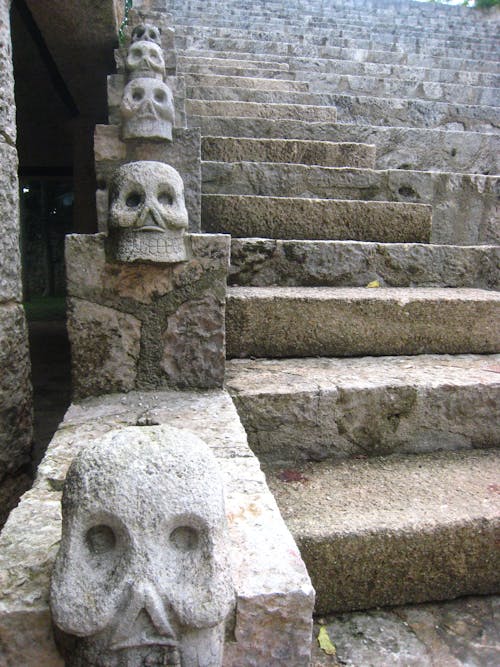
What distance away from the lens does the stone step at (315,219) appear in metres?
2.67

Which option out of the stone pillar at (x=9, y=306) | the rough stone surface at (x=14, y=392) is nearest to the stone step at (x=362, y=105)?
the stone pillar at (x=9, y=306)

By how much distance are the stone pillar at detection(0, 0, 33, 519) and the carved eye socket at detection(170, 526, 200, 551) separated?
3.32ft

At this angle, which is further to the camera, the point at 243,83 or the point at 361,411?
the point at 243,83

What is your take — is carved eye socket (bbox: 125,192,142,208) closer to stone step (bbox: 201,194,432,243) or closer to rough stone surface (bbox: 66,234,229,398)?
rough stone surface (bbox: 66,234,229,398)

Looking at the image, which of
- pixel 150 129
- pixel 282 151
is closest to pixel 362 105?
pixel 282 151

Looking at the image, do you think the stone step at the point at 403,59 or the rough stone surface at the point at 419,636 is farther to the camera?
the stone step at the point at 403,59

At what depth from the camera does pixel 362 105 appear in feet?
14.9

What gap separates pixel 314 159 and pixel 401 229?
0.86 m

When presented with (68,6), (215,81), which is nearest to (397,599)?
(68,6)

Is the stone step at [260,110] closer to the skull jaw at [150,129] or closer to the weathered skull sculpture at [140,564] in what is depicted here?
the skull jaw at [150,129]

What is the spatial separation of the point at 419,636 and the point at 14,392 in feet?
4.39

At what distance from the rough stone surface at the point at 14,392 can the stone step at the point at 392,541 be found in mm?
830

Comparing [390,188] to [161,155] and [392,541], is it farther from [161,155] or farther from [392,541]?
[392,541]

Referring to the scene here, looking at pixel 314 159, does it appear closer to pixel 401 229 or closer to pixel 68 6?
pixel 401 229
